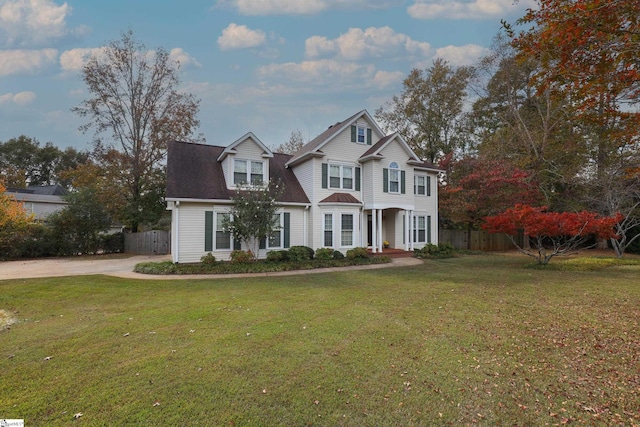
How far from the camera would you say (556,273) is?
39.9ft

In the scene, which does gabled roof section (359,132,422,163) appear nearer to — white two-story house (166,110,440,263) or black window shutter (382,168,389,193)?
white two-story house (166,110,440,263)

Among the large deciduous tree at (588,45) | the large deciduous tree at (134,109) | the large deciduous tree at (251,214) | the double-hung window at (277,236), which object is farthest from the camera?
the large deciduous tree at (134,109)

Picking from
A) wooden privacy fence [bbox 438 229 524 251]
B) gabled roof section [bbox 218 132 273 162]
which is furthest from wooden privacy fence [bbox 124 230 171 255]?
wooden privacy fence [bbox 438 229 524 251]

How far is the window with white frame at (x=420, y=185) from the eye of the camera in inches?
784

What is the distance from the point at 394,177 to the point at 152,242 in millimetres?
17289

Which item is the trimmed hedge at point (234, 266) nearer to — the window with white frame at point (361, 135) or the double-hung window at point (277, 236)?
the double-hung window at point (277, 236)

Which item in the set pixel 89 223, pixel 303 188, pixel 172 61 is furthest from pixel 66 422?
pixel 172 61

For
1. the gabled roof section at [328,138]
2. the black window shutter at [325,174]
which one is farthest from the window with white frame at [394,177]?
the black window shutter at [325,174]

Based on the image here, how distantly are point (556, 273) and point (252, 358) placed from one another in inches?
519

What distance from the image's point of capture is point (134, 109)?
22.7 m

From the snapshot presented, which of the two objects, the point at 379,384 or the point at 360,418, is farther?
the point at 379,384

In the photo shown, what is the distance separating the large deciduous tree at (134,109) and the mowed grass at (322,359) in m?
16.5

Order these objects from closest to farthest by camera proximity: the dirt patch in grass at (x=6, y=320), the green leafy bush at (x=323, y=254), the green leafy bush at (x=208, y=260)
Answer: the dirt patch in grass at (x=6, y=320), the green leafy bush at (x=208, y=260), the green leafy bush at (x=323, y=254)

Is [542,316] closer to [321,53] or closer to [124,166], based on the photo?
[321,53]
